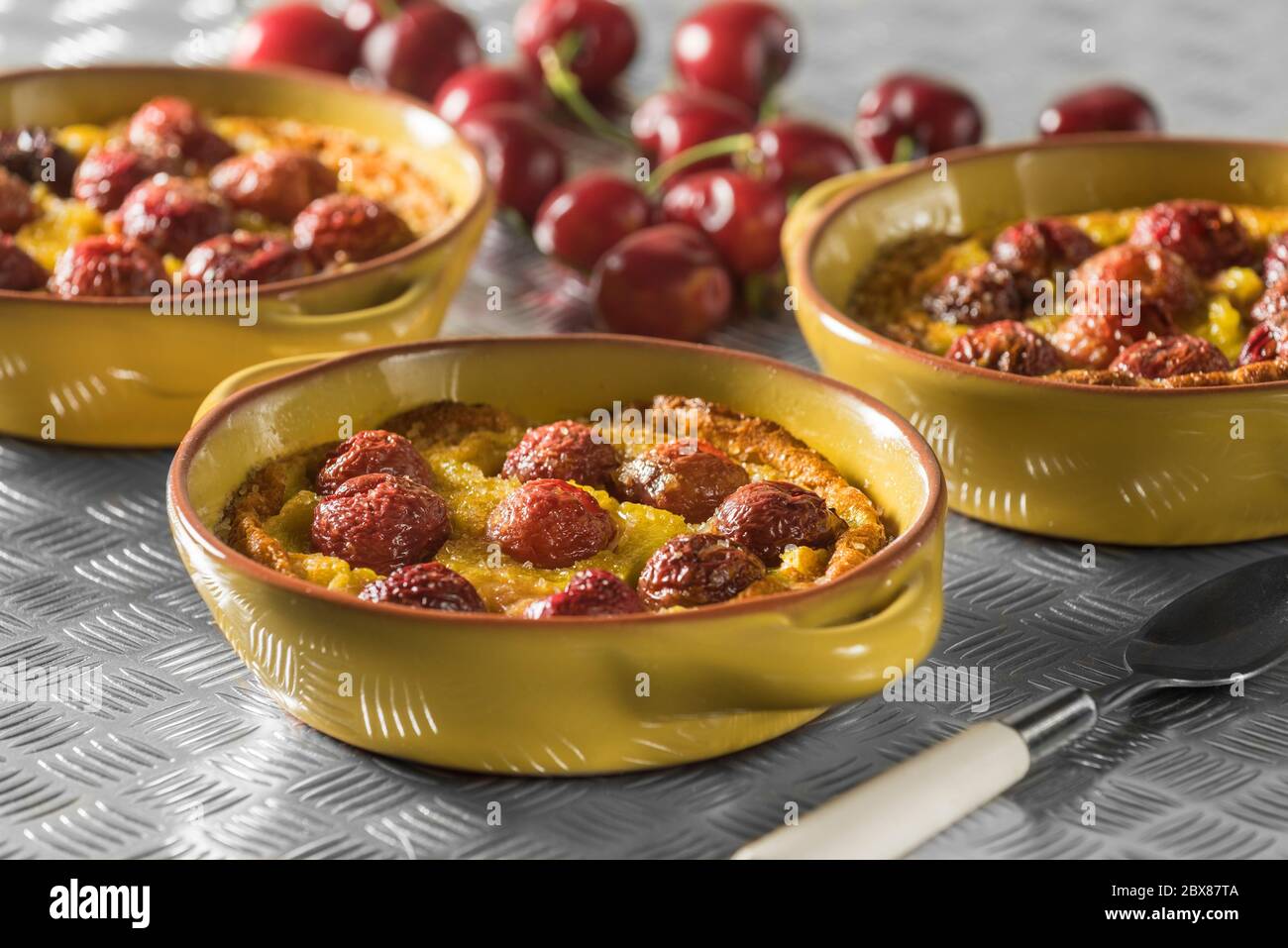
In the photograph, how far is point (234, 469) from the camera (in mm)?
1934

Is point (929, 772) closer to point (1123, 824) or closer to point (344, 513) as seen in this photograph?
point (1123, 824)

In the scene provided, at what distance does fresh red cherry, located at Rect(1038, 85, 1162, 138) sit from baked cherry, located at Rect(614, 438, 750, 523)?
133 cm

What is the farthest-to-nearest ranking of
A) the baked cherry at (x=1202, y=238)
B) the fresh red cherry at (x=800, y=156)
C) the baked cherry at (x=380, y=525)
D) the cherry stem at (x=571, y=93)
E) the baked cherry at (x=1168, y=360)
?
the cherry stem at (x=571, y=93) < the fresh red cherry at (x=800, y=156) < the baked cherry at (x=1202, y=238) < the baked cherry at (x=1168, y=360) < the baked cherry at (x=380, y=525)

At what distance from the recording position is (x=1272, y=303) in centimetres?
234

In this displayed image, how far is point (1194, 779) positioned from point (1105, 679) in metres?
0.19

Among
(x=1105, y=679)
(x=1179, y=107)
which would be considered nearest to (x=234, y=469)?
(x=1105, y=679)

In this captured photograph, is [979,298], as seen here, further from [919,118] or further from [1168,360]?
[919,118]

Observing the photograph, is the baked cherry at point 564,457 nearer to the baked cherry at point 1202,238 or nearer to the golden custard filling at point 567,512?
the golden custard filling at point 567,512

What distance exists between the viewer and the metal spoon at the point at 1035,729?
5.06ft

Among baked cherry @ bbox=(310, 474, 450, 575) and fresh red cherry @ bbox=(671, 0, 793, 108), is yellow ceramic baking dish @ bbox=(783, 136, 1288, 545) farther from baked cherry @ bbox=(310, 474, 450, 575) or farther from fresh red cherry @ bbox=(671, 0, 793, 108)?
fresh red cherry @ bbox=(671, 0, 793, 108)

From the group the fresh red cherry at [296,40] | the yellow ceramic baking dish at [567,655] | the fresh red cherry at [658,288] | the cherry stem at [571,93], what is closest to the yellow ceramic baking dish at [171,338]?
the fresh red cherry at [658,288]

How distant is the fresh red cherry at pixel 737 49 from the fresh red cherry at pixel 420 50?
432mm

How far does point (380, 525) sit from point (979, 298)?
3.14 ft

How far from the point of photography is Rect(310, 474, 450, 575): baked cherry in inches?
71.0
